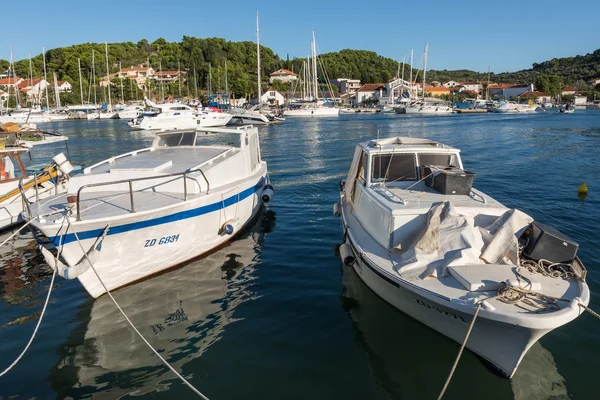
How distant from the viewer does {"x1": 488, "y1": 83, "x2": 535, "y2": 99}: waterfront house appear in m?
158

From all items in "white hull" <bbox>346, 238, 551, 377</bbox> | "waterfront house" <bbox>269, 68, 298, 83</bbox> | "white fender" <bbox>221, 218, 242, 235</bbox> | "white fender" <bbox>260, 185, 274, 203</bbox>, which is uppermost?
"waterfront house" <bbox>269, 68, 298, 83</bbox>

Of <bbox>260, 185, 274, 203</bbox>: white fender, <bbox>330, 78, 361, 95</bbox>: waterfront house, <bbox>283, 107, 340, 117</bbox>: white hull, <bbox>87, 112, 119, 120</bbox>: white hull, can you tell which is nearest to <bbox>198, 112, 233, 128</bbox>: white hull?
<bbox>283, 107, 340, 117</bbox>: white hull

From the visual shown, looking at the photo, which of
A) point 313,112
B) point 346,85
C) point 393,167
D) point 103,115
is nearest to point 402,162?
point 393,167

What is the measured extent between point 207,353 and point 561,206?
14604 mm

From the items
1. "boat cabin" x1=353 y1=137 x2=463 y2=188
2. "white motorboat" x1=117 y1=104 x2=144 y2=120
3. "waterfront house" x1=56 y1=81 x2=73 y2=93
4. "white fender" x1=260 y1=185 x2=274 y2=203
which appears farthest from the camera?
"waterfront house" x1=56 y1=81 x2=73 y2=93

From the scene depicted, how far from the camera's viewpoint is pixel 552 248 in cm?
676

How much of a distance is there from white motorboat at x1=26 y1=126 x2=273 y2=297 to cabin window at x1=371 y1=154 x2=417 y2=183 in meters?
4.03

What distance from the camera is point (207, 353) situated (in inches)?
285

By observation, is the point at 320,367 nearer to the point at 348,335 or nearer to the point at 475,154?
the point at 348,335

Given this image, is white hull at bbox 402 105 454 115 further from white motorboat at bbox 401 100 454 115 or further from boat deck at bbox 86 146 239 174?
boat deck at bbox 86 146 239 174

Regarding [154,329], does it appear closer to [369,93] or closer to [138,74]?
[138,74]

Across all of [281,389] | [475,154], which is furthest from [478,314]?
[475,154]

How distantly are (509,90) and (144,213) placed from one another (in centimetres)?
18031

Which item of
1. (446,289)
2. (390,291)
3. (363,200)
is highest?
(363,200)
